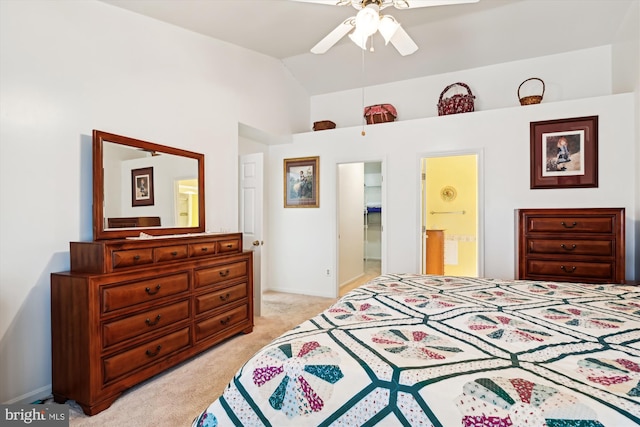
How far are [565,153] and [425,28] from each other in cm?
208

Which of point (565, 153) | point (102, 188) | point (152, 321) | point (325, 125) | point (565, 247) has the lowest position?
point (152, 321)

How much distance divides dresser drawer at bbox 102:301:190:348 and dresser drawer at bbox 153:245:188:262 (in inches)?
14.0

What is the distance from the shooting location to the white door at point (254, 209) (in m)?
3.97

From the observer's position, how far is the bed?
0.83 metres

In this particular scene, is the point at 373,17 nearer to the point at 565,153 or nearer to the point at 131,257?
the point at 131,257

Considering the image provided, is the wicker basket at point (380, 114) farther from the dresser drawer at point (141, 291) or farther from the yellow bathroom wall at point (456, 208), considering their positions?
the dresser drawer at point (141, 291)

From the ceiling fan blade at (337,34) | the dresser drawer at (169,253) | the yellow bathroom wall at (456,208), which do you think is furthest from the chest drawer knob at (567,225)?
the dresser drawer at (169,253)

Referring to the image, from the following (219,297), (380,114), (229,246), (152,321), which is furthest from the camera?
(380,114)

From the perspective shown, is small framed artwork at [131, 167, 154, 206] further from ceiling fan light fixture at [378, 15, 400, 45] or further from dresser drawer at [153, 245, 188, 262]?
ceiling fan light fixture at [378, 15, 400, 45]

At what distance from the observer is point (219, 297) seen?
9.74 feet

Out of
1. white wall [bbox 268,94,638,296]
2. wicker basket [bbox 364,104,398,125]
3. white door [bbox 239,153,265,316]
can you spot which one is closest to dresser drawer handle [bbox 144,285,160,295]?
white door [bbox 239,153,265,316]

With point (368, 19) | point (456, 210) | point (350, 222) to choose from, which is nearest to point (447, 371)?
point (368, 19)

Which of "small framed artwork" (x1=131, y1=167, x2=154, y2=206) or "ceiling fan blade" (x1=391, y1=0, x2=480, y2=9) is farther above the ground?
"ceiling fan blade" (x1=391, y1=0, x2=480, y2=9)

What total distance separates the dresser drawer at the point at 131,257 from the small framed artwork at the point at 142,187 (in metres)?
0.58
